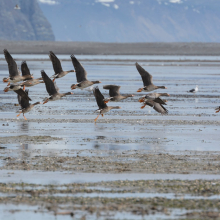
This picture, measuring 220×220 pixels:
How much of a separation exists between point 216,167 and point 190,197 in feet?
8.36

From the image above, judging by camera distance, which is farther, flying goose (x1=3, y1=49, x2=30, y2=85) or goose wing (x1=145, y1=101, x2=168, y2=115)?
goose wing (x1=145, y1=101, x2=168, y2=115)

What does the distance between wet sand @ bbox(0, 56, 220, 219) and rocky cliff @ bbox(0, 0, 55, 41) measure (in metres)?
133

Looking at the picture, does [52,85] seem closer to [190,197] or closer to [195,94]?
[190,197]

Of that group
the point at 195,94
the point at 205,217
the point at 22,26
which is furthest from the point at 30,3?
the point at 205,217

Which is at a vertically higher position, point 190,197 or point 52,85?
point 52,85

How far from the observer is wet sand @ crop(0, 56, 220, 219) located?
358 inches

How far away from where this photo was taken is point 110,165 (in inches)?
480

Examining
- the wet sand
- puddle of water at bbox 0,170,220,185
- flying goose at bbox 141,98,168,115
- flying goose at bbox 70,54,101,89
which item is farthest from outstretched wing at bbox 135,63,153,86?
puddle of water at bbox 0,170,220,185

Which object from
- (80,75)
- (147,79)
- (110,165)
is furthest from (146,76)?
(110,165)

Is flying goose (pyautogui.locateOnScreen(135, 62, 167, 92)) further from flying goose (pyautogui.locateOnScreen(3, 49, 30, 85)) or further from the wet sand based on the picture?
flying goose (pyautogui.locateOnScreen(3, 49, 30, 85))

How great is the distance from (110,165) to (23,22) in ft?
501

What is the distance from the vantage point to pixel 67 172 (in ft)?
37.6

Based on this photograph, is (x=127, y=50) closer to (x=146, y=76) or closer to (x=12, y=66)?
(x=146, y=76)

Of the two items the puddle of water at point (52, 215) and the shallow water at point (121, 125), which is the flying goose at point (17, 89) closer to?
the shallow water at point (121, 125)
